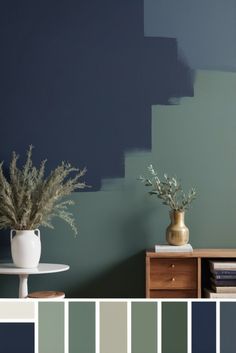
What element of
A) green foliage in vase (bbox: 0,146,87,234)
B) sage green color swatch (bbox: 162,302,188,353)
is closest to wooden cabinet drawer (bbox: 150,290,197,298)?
green foliage in vase (bbox: 0,146,87,234)

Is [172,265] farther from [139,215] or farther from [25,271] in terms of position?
[25,271]

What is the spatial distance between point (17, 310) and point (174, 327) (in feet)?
0.65

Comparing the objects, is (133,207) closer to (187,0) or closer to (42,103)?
(42,103)

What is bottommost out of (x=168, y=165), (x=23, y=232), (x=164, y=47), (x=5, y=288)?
(x=5, y=288)

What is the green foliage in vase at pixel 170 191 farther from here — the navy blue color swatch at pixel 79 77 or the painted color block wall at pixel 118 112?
the navy blue color swatch at pixel 79 77

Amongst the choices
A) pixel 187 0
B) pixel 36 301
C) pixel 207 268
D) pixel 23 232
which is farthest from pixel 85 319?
pixel 187 0

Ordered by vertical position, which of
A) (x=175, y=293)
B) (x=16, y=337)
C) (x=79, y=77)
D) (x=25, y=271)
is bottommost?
(x=175, y=293)

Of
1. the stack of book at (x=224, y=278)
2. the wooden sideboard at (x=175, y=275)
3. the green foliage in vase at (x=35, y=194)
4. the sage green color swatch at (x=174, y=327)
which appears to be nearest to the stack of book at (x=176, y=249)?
the wooden sideboard at (x=175, y=275)

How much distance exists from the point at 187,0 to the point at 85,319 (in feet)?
10.8

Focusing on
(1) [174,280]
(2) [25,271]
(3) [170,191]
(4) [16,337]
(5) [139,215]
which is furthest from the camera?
(5) [139,215]

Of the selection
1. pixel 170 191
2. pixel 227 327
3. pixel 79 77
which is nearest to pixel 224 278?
pixel 170 191

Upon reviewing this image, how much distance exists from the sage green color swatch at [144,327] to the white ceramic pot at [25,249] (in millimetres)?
2658

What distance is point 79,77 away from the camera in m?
3.88

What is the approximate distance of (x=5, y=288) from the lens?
12.6ft
